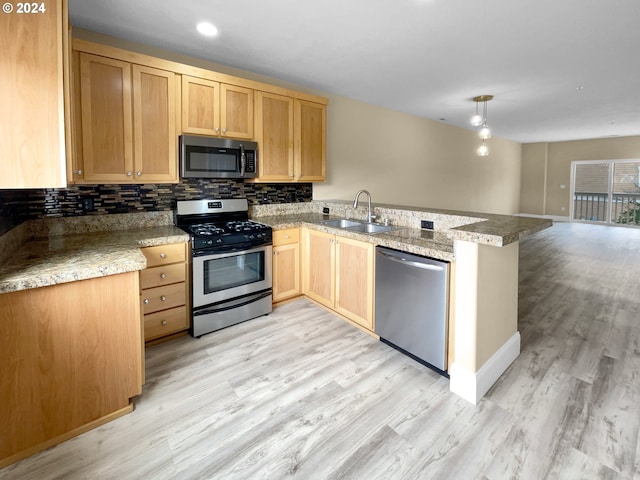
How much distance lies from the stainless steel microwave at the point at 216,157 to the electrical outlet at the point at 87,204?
74 cm

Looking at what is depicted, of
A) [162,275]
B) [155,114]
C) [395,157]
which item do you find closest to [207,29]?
[155,114]

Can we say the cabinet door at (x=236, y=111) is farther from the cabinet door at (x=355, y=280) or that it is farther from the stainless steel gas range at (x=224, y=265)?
the cabinet door at (x=355, y=280)

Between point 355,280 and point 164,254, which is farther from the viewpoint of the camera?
point 355,280

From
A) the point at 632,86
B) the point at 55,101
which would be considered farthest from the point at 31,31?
the point at 632,86

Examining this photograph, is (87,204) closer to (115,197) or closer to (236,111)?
(115,197)

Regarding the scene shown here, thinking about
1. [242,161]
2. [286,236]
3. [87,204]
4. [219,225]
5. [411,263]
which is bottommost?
[411,263]

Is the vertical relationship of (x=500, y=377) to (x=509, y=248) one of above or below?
below

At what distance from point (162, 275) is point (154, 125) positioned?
3.98ft

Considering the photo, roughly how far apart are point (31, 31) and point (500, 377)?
317cm

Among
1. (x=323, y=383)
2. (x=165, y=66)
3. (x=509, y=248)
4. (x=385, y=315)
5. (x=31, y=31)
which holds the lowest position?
(x=323, y=383)

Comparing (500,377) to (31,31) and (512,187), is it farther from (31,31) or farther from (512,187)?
(512,187)

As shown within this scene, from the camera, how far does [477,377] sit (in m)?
2.01

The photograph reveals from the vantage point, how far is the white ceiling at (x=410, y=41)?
235 cm

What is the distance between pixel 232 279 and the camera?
294 cm
